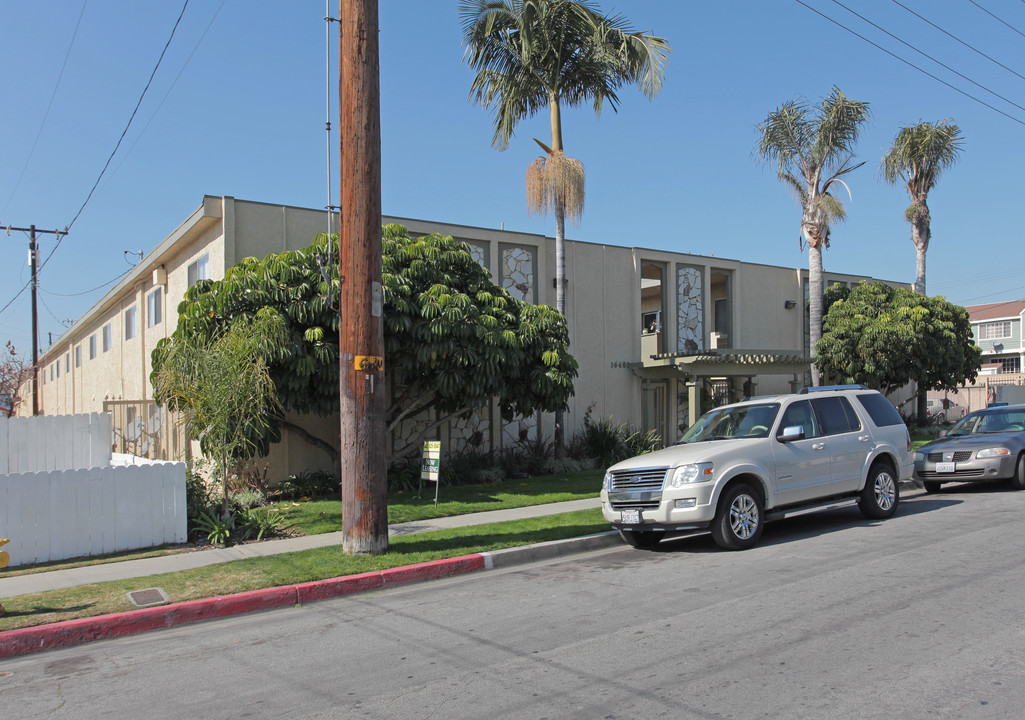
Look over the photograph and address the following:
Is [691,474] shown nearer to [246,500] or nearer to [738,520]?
[738,520]

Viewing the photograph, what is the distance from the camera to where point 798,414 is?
34.4 ft

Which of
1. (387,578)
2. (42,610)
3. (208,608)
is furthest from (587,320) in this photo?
(42,610)

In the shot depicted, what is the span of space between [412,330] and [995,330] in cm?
5692

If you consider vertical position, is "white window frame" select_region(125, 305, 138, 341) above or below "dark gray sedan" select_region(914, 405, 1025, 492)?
above

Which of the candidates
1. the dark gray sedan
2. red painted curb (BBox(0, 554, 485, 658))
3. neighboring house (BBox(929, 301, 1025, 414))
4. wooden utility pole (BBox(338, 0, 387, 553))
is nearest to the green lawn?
wooden utility pole (BBox(338, 0, 387, 553))

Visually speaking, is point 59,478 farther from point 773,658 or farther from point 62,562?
point 773,658

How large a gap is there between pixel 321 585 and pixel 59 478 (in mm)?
4097

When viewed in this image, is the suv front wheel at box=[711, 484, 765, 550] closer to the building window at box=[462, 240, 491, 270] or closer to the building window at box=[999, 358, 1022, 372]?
the building window at box=[462, 240, 491, 270]

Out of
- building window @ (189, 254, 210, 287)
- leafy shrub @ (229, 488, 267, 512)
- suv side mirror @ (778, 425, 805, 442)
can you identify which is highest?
building window @ (189, 254, 210, 287)

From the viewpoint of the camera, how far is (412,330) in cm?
1335

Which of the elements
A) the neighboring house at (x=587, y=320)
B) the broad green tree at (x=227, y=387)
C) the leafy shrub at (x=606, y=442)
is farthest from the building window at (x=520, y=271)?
the broad green tree at (x=227, y=387)

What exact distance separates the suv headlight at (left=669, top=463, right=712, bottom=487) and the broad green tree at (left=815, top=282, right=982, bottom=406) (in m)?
15.8

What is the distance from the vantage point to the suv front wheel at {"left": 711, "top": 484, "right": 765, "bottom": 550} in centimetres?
924

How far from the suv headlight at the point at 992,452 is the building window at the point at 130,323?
69.3 feet
